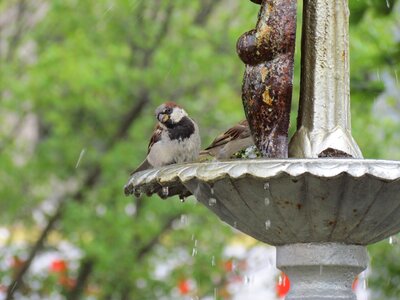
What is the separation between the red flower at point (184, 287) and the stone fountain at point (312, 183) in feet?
18.8

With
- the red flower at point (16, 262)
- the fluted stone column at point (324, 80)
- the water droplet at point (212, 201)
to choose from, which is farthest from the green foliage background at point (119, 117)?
the water droplet at point (212, 201)

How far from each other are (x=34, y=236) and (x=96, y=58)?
2129 mm

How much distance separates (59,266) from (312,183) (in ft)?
22.6

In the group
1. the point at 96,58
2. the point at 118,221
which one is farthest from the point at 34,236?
the point at 96,58

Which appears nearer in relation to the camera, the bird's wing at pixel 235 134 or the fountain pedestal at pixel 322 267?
the fountain pedestal at pixel 322 267

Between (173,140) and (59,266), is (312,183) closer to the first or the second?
(173,140)

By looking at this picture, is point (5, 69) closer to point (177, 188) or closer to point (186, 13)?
point (186, 13)

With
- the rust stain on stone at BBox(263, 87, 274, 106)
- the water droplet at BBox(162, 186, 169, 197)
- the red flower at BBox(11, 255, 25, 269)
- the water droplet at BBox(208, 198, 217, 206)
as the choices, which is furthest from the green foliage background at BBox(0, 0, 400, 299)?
the water droplet at BBox(208, 198, 217, 206)

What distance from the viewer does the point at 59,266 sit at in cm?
977

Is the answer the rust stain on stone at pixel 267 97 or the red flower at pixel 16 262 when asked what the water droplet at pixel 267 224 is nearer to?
the rust stain on stone at pixel 267 97

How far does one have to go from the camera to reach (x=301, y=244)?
3646 mm

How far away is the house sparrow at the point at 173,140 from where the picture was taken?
4.51 metres

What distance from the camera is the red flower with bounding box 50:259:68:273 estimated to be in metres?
9.77

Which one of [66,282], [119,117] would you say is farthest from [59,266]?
[119,117]
